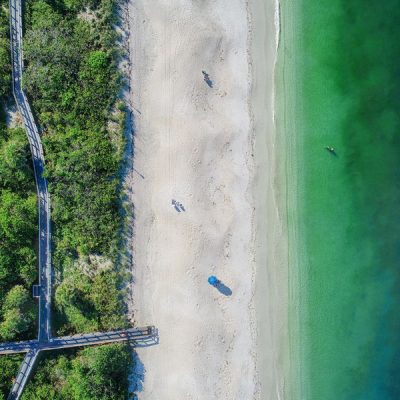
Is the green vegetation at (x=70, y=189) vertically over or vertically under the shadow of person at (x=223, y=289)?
over

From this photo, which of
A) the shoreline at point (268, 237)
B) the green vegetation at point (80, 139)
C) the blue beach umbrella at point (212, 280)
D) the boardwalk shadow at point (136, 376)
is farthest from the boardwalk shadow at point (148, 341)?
the shoreline at point (268, 237)

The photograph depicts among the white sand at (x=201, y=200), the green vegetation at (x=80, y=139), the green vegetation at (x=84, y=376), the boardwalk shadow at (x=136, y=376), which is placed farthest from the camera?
the boardwalk shadow at (x=136, y=376)

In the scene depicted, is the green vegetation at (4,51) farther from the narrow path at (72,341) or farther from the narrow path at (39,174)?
the narrow path at (72,341)

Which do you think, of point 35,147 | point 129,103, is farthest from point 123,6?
point 35,147

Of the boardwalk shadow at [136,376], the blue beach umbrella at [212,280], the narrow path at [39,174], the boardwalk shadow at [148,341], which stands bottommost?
the boardwalk shadow at [136,376]

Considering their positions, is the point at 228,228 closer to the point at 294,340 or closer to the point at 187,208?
the point at 187,208

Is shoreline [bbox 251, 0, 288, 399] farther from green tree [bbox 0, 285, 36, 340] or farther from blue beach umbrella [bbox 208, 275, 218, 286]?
green tree [bbox 0, 285, 36, 340]
